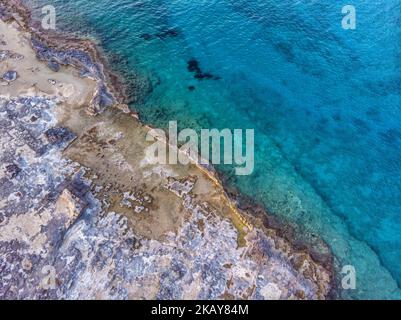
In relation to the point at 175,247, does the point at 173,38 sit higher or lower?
higher

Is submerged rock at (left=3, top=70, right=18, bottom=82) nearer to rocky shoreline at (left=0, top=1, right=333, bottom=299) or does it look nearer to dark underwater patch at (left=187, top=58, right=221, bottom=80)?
rocky shoreline at (left=0, top=1, right=333, bottom=299)

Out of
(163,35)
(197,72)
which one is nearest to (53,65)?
(163,35)

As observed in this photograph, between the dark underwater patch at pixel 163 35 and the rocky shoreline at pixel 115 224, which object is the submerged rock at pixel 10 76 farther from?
the dark underwater patch at pixel 163 35

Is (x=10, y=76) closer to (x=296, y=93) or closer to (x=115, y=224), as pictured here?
(x=115, y=224)

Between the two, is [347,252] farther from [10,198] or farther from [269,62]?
[10,198]

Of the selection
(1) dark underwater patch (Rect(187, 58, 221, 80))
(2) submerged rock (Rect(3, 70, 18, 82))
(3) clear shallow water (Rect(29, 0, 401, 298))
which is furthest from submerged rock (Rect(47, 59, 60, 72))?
(1) dark underwater patch (Rect(187, 58, 221, 80))

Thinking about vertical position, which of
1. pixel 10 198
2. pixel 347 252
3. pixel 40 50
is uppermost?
pixel 40 50

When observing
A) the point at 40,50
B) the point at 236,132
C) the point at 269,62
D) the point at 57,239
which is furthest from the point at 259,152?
the point at 40,50

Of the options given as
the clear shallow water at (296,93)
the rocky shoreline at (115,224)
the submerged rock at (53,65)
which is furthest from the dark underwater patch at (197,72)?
the submerged rock at (53,65)
